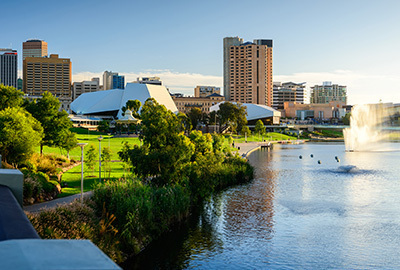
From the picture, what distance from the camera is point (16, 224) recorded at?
7523 millimetres

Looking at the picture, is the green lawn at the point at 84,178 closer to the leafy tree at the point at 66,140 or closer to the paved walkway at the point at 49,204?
the paved walkway at the point at 49,204

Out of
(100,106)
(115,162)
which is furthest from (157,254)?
(100,106)

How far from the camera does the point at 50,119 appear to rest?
126 feet

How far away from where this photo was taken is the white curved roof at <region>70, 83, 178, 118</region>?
143750mm

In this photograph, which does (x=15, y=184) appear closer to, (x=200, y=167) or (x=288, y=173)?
(x=200, y=167)

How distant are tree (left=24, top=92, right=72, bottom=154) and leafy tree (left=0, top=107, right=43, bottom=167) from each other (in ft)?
29.3

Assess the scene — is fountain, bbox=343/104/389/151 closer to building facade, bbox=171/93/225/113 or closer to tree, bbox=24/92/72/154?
tree, bbox=24/92/72/154

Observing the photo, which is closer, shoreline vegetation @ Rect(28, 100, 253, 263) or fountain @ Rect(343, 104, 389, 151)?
shoreline vegetation @ Rect(28, 100, 253, 263)

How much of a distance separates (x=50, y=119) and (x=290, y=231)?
82.2 ft

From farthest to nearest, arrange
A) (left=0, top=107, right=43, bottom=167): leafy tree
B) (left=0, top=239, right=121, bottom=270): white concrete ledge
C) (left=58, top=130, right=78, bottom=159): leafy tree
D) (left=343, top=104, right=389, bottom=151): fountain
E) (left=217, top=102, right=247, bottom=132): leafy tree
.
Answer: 1. (left=217, top=102, right=247, bottom=132): leafy tree
2. (left=343, top=104, right=389, bottom=151): fountain
3. (left=58, top=130, right=78, bottom=159): leafy tree
4. (left=0, top=107, right=43, bottom=167): leafy tree
5. (left=0, top=239, right=121, bottom=270): white concrete ledge

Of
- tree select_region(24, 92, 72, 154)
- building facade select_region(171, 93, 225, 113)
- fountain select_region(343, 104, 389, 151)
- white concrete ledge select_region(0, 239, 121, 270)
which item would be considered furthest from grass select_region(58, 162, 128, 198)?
building facade select_region(171, 93, 225, 113)

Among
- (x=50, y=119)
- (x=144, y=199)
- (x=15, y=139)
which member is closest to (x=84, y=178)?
(x=15, y=139)

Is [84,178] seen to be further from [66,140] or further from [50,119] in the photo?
[50,119]

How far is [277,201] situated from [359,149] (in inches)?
2274
